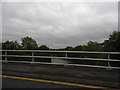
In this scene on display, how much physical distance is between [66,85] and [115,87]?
174 centimetres

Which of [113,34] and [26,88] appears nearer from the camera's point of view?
[26,88]

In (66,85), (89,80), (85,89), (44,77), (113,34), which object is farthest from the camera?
(113,34)

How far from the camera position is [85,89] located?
369 cm

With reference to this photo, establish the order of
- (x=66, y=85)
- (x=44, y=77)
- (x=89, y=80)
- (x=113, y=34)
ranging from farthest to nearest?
1. (x=113, y=34)
2. (x=44, y=77)
3. (x=89, y=80)
4. (x=66, y=85)

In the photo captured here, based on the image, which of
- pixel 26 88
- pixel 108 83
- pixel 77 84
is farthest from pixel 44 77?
pixel 108 83

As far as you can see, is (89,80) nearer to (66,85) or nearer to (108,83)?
(108,83)

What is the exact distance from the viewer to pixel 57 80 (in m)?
4.53

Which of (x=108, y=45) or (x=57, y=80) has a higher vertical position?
(x=108, y=45)

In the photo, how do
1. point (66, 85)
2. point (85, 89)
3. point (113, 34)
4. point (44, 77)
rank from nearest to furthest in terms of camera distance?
point (85, 89), point (66, 85), point (44, 77), point (113, 34)

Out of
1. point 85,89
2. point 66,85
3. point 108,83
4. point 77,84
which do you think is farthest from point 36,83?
point 108,83

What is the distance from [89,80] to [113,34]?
66.6 feet

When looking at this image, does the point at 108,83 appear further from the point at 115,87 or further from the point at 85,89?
the point at 85,89

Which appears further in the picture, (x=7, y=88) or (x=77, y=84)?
(x=77, y=84)

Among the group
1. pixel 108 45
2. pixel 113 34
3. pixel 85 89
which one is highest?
pixel 113 34
